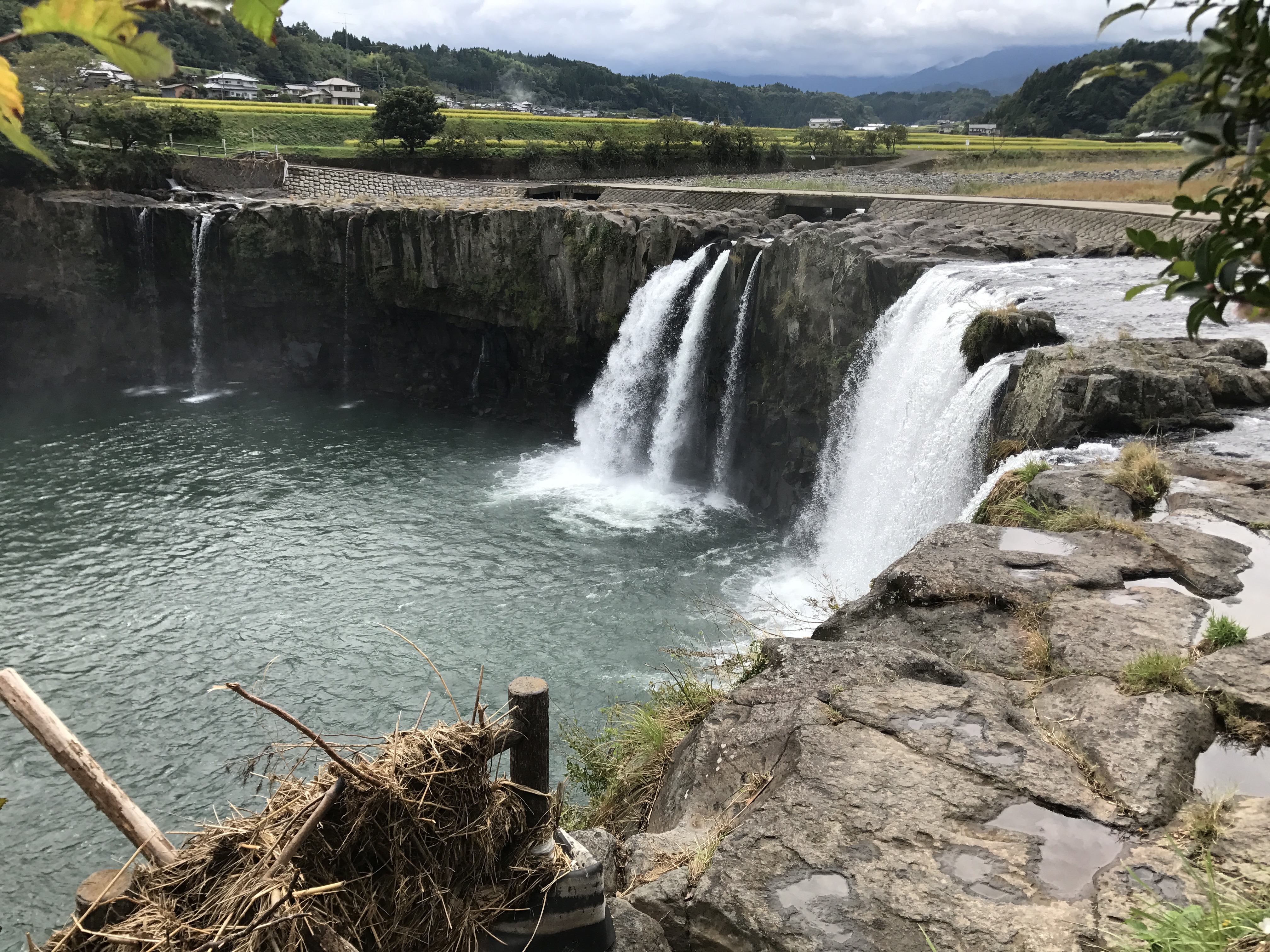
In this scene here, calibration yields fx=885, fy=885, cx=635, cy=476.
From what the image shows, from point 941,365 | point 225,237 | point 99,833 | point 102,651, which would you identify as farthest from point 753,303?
point 225,237

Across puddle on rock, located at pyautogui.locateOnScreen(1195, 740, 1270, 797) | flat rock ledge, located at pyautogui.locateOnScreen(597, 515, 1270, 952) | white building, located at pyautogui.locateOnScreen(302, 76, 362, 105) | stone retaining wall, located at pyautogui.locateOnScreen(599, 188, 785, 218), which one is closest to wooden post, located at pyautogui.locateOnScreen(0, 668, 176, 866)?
flat rock ledge, located at pyautogui.locateOnScreen(597, 515, 1270, 952)

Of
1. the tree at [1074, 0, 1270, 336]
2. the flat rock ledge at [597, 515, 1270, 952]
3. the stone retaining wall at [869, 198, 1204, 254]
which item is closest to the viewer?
the tree at [1074, 0, 1270, 336]

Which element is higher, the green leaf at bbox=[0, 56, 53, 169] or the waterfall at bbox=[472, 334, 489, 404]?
the green leaf at bbox=[0, 56, 53, 169]

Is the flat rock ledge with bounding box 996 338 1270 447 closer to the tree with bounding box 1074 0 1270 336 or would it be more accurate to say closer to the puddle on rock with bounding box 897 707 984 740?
the puddle on rock with bounding box 897 707 984 740

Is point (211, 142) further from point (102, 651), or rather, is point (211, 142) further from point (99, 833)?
point (99, 833)

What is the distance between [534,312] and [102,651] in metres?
15.0

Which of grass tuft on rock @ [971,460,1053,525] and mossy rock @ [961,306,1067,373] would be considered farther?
mossy rock @ [961,306,1067,373]

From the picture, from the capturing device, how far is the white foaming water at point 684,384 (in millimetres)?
20328

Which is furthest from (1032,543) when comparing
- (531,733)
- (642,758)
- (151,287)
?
(151,287)

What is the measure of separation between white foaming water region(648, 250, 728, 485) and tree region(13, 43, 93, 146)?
2305 cm

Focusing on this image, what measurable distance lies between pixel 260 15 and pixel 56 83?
3779cm

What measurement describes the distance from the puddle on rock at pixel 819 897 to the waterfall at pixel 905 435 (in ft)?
26.5

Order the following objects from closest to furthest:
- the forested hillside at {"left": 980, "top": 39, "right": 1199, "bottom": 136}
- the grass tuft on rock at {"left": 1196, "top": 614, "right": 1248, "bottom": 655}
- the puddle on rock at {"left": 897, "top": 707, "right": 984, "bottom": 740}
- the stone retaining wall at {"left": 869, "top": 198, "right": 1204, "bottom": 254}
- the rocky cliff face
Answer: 1. the puddle on rock at {"left": 897, "top": 707, "right": 984, "bottom": 740}
2. the grass tuft on rock at {"left": 1196, "top": 614, "right": 1248, "bottom": 655}
3. the stone retaining wall at {"left": 869, "top": 198, "right": 1204, "bottom": 254}
4. the rocky cliff face
5. the forested hillside at {"left": 980, "top": 39, "right": 1199, "bottom": 136}

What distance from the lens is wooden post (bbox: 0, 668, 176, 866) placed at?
9.99 feet
